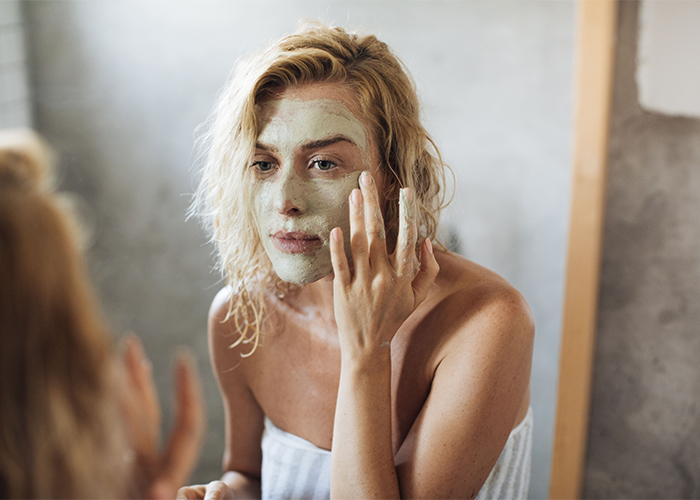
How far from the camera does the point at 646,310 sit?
3.55 feet

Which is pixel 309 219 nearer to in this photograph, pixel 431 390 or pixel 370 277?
pixel 370 277

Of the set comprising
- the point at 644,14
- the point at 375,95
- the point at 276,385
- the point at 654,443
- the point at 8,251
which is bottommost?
the point at 654,443

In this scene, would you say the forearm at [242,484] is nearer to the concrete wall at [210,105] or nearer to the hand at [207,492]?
the hand at [207,492]

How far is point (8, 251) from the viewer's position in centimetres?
36

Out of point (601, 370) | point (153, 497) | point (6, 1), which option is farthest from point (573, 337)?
point (6, 1)

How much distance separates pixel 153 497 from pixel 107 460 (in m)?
0.07

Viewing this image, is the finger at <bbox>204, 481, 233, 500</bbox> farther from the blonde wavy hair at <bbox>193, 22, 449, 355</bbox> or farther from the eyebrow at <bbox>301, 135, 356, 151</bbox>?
the eyebrow at <bbox>301, 135, 356, 151</bbox>

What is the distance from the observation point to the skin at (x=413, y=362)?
0.60 metres

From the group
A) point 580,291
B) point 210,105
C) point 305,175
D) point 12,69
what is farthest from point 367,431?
point 12,69

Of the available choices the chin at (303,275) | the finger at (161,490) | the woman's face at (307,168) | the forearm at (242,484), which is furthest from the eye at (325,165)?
the forearm at (242,484)

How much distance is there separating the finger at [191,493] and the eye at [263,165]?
1.36ft

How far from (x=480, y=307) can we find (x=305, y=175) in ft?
0.88

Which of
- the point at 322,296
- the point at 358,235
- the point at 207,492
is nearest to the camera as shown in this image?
the point at 358,235

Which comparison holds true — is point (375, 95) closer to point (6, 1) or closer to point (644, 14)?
point (644, 14)
